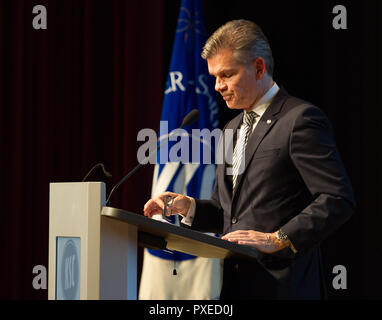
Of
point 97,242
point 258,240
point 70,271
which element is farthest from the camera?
point 258,240

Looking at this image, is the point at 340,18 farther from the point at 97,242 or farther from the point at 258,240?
the point at 97,242

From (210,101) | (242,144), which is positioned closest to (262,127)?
(242,144)

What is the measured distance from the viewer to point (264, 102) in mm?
2082

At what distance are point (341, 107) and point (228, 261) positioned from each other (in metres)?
1.93

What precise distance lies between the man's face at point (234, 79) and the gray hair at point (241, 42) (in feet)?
0.07

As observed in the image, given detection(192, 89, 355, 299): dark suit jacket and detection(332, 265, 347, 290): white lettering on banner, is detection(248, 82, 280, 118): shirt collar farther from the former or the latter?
detection(332, 265, 347, 290): white lettering on banner

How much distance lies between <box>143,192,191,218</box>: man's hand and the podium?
1.19ft

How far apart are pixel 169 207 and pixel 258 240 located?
1.43 feet

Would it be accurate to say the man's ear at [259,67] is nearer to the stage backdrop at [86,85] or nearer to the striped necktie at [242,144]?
the striped necktie at [242,144]

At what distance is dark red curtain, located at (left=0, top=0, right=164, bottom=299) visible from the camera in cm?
384

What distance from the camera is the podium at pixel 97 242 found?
1.33 m

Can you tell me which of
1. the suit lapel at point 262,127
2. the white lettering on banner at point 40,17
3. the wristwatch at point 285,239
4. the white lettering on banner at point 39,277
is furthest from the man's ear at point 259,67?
the white lettering on banner at point 39,277
